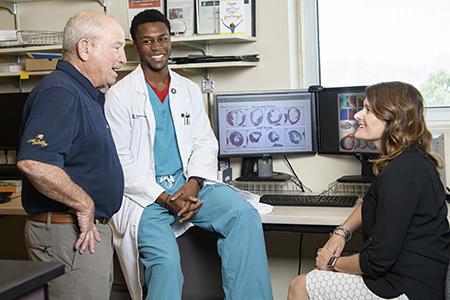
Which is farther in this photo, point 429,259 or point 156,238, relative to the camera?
point 156,238

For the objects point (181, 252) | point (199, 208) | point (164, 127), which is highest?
point (164, 127)

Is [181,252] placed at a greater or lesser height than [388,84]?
lesser

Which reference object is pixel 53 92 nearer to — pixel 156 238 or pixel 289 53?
pixel 156 238

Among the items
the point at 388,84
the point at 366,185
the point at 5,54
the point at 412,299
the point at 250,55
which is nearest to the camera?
the point at 412,299

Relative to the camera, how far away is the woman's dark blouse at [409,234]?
195cm

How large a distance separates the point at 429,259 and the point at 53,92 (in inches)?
50.2

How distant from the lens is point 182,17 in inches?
127

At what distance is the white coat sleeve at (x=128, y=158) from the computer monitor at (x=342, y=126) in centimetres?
93

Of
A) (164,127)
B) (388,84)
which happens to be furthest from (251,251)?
(388,84)

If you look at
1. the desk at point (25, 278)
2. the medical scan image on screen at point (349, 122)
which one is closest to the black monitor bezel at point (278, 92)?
the medical scan image on screen at point (349, 122)

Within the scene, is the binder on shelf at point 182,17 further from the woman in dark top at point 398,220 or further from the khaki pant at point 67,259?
the khaki pant at point 67,259

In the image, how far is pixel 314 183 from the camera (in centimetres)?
321

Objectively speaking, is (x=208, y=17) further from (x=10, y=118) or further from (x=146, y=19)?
(x=10, y=118)

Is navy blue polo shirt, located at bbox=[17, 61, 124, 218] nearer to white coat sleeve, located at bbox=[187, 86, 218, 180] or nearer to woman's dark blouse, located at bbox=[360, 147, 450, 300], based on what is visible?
white coat sleeve, located at bbox=[187, 86, 218, 180]
